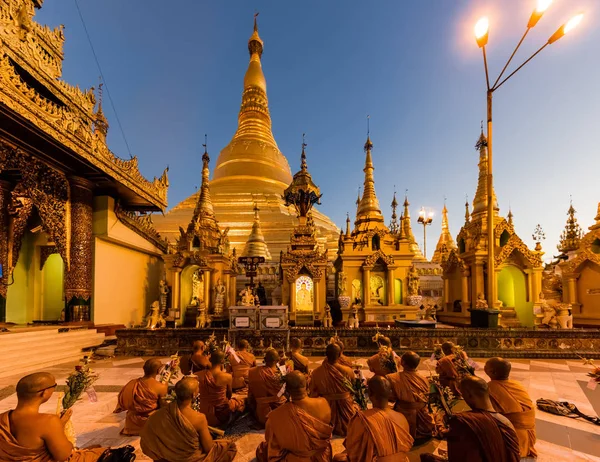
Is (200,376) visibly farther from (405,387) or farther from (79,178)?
(79,178)

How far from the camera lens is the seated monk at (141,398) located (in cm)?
485

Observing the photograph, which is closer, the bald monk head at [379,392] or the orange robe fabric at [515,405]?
the bald monk head at [379,392]

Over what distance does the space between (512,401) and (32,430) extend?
16.8 ft

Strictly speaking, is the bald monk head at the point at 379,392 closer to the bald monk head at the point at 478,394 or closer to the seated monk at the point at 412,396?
the bald monk head at the point at 478,394

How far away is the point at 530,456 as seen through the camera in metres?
4.30

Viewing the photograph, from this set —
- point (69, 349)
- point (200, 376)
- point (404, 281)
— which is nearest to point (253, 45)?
point (404, 281)

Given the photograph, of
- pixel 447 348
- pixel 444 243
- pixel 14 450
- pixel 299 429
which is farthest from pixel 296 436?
pixel 444 243

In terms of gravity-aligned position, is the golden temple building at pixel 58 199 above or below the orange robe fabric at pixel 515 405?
above

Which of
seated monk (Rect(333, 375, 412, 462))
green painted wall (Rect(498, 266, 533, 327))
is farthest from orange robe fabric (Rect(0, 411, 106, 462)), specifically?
green painted wall (Rect(498, 266, 533, 327))

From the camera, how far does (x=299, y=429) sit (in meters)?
3.45

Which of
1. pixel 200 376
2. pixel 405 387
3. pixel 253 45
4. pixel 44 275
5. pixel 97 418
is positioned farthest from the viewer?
pixel 253 45

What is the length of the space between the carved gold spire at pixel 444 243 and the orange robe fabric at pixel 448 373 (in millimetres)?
24096

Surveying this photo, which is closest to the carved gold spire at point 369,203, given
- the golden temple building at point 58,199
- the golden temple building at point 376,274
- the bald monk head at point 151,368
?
the golden temple building at point 376,274

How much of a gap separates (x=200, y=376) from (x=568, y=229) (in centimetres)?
3055
